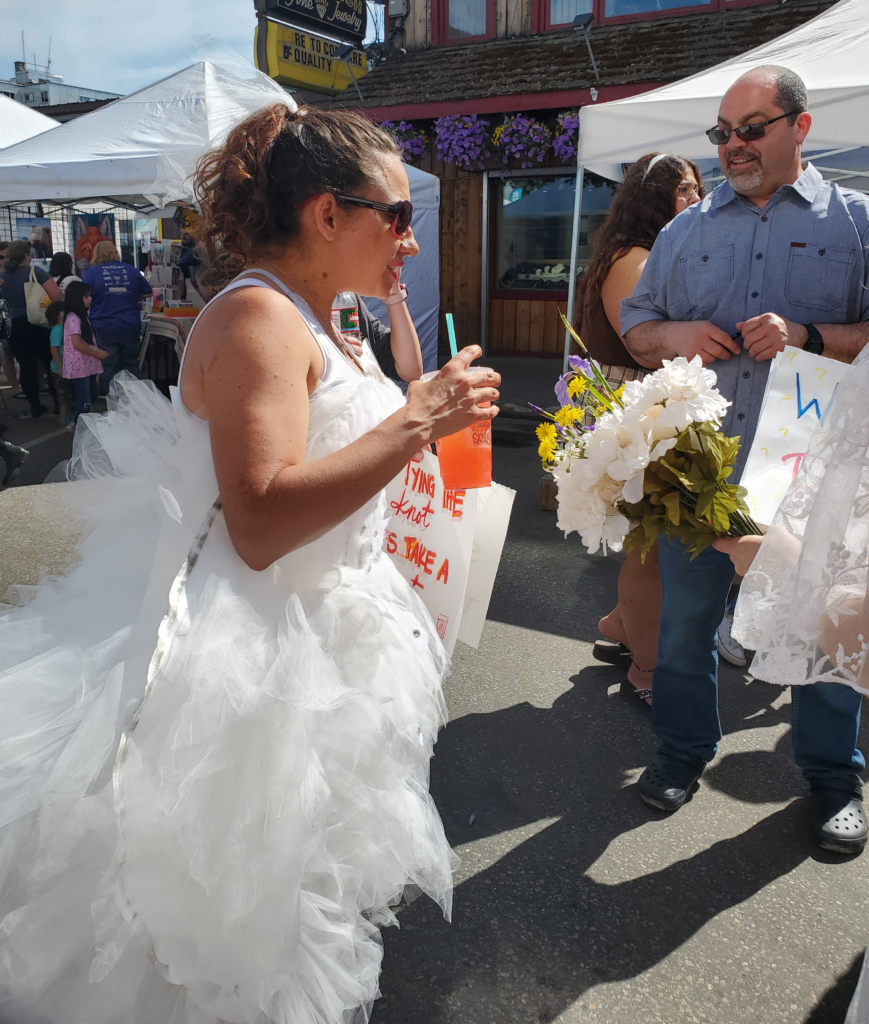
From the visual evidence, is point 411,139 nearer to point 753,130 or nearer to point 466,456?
point 753,130

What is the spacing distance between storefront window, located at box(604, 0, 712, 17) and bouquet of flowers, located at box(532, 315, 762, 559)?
1042 centimetres

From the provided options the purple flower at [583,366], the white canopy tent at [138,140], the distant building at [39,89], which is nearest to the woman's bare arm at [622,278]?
the purple flower at [583,366]

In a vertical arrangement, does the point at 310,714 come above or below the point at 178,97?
below

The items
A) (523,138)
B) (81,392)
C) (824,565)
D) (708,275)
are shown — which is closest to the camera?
(824,565)

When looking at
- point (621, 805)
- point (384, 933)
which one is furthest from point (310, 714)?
point (621, 805)

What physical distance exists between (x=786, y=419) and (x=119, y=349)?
7.95 meters

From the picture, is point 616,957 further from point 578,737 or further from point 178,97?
point 178,97

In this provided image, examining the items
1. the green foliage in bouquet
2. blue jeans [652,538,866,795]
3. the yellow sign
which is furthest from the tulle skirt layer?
the yellow sign

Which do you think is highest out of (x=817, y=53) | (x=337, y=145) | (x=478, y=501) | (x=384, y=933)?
(x=817, y=53)

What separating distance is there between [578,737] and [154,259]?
8.49 m

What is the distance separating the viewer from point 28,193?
24.1 ft

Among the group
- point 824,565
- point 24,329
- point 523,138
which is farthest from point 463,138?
point 824,565

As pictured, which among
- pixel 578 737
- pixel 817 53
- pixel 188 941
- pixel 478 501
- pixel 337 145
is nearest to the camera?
pixel 188 941

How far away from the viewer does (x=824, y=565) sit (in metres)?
1.26
